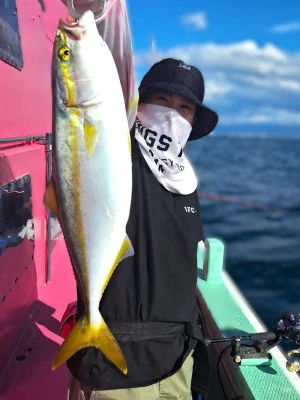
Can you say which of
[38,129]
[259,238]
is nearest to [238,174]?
[259,238]

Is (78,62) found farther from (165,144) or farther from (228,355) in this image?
(228,355)

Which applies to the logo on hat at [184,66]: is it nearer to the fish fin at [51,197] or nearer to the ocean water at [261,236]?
the ocean water at [261,236]

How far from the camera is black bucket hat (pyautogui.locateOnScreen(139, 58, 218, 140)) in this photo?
2061 mm

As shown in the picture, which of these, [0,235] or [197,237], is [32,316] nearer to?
[0,235]

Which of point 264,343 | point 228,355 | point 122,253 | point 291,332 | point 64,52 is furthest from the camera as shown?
point 228,355

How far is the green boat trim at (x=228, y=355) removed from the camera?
2.60m

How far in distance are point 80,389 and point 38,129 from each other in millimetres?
1966

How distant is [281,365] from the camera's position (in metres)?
2.84

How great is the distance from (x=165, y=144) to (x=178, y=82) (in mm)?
341

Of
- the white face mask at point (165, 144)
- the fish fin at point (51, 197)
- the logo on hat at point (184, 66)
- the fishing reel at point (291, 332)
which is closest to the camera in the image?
the fish fin at point (51, 197)

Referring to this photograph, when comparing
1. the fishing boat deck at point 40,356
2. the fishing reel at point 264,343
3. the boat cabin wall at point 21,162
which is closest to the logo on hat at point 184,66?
the boat cabin wall at point 21,162

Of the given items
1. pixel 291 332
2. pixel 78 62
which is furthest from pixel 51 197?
pixel 291 332

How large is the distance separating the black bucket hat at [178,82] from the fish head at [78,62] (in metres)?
0.66

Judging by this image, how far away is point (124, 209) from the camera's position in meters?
1.57
